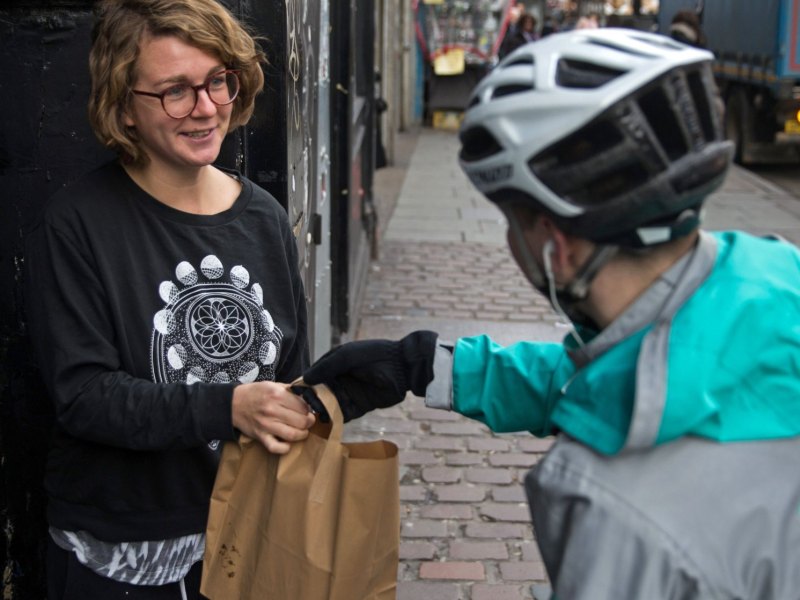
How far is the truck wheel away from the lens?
14.6 m

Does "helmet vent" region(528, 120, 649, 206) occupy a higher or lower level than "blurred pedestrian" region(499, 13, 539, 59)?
higher

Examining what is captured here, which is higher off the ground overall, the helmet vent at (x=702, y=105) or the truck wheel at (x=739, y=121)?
the helmet vent at (x=702, y=105)

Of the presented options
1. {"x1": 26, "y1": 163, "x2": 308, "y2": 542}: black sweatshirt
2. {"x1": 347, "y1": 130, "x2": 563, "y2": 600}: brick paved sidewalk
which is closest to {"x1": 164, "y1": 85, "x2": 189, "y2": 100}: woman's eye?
{"x1": 26, "y1": 163, "x2": 308, "y2": 542}: black sweatshirt

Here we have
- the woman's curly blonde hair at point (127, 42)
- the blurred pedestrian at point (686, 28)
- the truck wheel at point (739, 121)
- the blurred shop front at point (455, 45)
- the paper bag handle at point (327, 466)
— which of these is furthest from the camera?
the blurred shop front at point (455, 45)

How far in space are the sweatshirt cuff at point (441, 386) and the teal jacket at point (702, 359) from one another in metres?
0.48

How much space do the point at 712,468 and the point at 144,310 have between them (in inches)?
44.9

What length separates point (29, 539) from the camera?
2.93 metres

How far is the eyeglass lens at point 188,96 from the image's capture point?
82.6 inches

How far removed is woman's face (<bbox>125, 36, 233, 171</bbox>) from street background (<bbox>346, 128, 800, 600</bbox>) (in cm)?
210

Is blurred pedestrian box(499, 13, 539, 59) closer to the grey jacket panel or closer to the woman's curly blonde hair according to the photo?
the woman's curly blonde hair

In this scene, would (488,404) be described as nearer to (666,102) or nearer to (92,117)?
(666,102)

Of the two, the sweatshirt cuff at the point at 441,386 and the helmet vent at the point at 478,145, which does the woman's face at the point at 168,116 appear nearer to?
the sweatshirt cuff at the point at 441,386

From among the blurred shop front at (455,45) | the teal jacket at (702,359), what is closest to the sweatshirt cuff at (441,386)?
the teal jacket at (702,359)

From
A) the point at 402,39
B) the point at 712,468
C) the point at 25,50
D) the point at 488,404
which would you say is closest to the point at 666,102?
the point at 712,468
